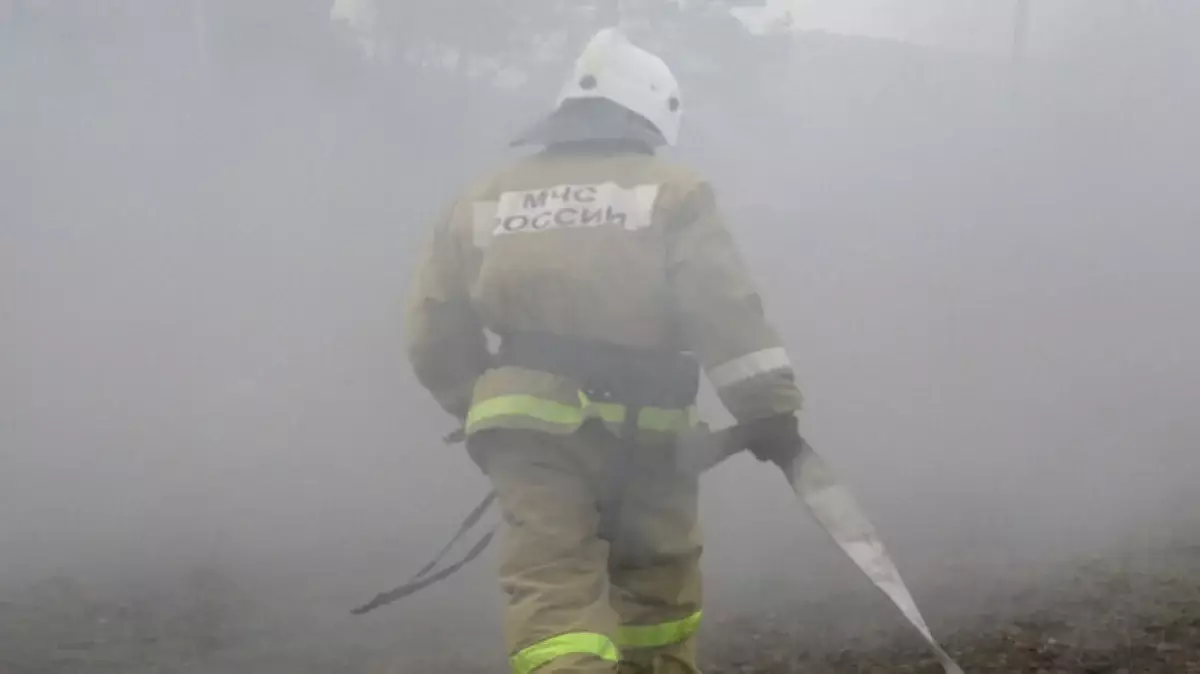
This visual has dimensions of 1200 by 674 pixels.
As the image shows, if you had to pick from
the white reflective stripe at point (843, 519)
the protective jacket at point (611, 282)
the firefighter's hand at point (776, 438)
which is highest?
the protective jacket at point (611, 282)

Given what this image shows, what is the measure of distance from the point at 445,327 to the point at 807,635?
3.71 ft

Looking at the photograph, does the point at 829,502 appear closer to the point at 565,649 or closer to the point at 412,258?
the point at 565,649

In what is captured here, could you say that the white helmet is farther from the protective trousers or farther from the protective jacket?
the protective trousers

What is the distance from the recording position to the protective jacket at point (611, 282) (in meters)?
1.75

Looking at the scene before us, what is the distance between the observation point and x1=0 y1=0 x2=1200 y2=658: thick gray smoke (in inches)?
143

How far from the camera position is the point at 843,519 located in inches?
71.7

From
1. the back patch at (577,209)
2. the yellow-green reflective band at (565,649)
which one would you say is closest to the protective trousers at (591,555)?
the yellow-green reflective band at (565,649)

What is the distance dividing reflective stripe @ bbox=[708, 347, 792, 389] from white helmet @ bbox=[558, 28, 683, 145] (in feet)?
1.52

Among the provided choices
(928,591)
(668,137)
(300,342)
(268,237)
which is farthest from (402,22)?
(928,591)

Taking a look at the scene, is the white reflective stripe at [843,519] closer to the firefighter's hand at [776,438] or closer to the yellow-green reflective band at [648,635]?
the firefighter's hand at [776,438]

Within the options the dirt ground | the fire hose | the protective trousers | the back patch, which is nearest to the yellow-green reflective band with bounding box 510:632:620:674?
the protective trousers

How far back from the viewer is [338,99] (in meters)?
4.43

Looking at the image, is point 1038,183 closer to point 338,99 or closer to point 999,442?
point 999,442

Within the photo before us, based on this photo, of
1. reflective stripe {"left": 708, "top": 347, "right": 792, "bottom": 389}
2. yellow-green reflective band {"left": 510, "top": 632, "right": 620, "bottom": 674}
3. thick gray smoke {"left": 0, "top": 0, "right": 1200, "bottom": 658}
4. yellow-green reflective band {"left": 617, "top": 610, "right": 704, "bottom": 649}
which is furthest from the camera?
thick gray smoke {"left": 0, "top": 0, "right": 1200, "bottom": 658}
